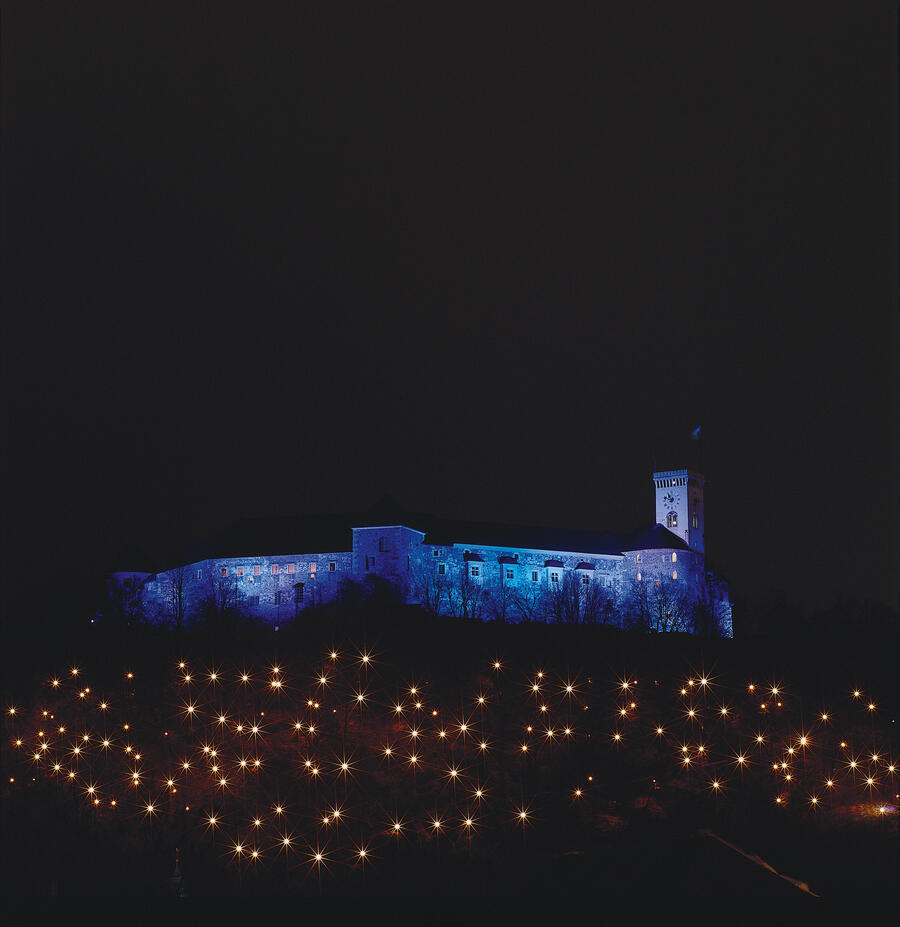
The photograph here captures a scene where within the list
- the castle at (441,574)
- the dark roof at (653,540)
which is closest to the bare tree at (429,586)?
the castle at (441,574)

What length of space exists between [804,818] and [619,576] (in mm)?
37788

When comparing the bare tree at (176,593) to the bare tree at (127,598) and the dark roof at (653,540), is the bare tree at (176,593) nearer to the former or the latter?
the bare tree at (127,598)

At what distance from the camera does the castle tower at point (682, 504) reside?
98.2 m

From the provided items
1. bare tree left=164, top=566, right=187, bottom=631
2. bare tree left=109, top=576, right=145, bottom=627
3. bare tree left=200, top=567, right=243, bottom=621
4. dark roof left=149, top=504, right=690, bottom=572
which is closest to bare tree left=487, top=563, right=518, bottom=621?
dark roof left=149, top=504, right=690, bottom=572

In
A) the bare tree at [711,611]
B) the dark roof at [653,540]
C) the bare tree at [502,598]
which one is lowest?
the bare tree at [711,611]

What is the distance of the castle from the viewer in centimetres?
8150

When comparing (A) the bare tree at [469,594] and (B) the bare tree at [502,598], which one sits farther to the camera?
(B) the bare tree at [502,598]

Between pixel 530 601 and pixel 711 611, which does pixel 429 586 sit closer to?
pixel 530 601

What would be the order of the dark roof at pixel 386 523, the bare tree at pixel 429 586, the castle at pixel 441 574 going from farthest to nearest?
the dark roof at pixel 386 523, the castle at pixel 441 574, the bare tree at pixel 429 586

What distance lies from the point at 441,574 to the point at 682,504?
24082mm

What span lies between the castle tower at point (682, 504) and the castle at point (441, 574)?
466 cm

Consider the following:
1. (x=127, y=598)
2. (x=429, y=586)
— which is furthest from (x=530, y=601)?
(x=127, y=598)

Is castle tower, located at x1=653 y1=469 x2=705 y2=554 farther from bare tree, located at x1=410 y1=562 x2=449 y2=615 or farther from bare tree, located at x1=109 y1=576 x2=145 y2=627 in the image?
bare tree, located at x1=109 y1=576 x2=145 y2=627

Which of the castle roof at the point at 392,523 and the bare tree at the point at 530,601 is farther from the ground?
the castle roof at the point at 392,523
